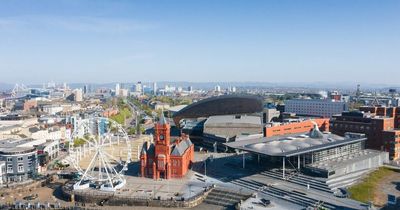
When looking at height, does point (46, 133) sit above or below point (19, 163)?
above

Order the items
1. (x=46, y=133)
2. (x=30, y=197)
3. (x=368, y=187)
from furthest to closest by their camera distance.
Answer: (x=46, y=133)
(x=30, y=197)
(x=368, y=187)

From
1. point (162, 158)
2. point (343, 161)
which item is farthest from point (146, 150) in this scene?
point (343, 161)

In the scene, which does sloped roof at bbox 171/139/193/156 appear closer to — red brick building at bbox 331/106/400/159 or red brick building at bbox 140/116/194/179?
red brick building at bbox 140/116/194/179

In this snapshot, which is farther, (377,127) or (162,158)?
(377,127)

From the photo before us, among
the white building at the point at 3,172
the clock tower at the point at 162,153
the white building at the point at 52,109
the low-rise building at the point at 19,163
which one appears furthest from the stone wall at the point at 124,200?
the white building at the point at 52,109

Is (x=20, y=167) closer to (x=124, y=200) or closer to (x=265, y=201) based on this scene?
(x=124, y=200)

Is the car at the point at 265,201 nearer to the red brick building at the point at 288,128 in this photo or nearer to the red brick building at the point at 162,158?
the red brick building at the point at 162,158

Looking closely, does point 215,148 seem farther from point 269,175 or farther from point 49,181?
point 49,181
